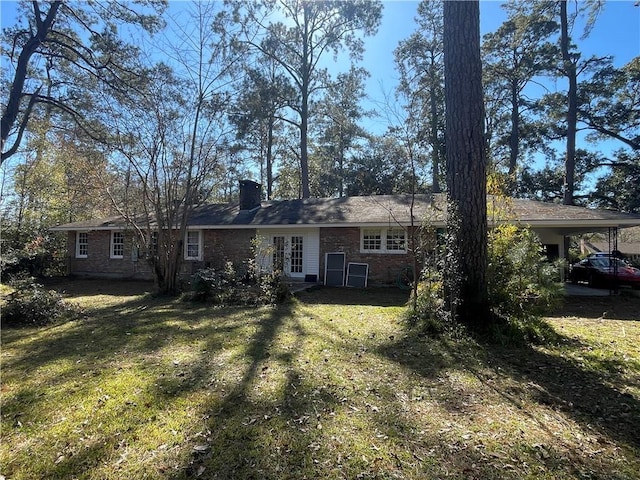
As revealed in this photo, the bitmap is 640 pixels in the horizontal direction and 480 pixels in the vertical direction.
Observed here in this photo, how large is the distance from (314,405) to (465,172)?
→ 479 cm

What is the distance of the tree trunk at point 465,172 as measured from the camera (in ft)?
20.6

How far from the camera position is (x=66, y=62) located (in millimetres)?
13211

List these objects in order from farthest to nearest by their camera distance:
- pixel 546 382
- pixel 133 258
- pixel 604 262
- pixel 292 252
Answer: pixel 133 258 → pixel 292 252 → pixel 604 262 → pixel 546 382

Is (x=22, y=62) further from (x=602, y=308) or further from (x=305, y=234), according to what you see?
(x=602, y=308)

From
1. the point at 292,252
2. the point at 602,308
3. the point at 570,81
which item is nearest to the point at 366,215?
the point at 292,252

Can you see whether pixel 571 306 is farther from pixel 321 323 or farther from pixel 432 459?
pixel 432 459

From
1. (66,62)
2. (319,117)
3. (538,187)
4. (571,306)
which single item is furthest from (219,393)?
(538,187)

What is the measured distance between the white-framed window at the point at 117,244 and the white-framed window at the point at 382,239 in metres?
11.4

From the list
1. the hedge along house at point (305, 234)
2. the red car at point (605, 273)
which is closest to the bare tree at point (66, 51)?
the hedge along house at point (305, 234)

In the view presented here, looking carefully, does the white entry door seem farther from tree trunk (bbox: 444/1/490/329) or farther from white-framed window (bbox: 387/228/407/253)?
tree trunk (bbox: 444/1/490/329)

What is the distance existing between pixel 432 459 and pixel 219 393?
2319 mm

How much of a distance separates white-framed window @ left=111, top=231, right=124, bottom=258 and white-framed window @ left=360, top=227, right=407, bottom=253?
11.4m

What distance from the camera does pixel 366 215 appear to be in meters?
13.7

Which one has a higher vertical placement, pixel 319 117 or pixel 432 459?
pixel 319 117
